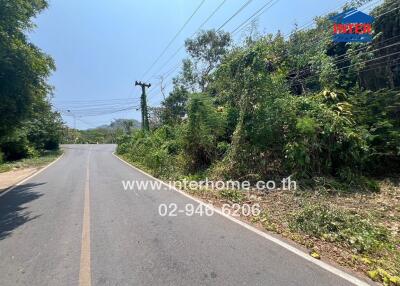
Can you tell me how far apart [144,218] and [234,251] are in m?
3.00

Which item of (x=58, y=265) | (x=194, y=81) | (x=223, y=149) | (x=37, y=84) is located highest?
(x=194, y=81)

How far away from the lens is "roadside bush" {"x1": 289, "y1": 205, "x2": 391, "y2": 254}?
5151 millimetres

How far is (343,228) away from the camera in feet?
19.1

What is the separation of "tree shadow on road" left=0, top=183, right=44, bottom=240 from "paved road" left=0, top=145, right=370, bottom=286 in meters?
0.06

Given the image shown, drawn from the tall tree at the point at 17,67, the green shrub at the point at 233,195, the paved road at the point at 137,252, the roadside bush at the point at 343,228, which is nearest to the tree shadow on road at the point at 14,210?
the paved road at the point at 137,252

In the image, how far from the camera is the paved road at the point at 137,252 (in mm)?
4133

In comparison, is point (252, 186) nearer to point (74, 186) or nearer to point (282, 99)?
point (282, 99)

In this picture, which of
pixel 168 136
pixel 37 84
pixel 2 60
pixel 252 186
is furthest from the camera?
pixel 168 136

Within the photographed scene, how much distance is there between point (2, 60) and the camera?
32.2 feet

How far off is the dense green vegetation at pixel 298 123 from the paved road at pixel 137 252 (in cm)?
471

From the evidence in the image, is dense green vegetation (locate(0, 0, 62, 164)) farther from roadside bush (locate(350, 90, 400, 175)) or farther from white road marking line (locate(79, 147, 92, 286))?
roadside bush (locate(350, 90, 400, 175))

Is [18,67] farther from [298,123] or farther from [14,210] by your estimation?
[298,123]

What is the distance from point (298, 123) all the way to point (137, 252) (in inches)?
304

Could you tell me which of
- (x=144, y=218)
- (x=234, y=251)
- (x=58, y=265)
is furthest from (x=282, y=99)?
(x=58, y=265)
